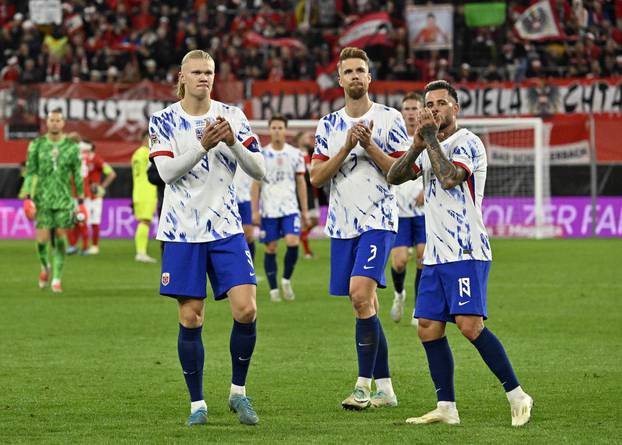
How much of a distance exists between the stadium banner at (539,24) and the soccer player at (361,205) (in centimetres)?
2693

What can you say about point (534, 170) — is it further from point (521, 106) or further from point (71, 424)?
point (71, 424)

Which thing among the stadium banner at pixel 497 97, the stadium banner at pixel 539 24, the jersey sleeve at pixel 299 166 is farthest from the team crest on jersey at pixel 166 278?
the stadium banner at pixel 539 24

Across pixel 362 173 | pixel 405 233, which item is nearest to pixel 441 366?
pixel 362 173

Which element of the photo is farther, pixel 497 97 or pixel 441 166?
pixel 497 97

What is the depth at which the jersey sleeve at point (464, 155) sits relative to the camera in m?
7.23

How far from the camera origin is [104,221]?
97.9 feet

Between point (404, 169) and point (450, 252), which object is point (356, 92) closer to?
point (404, 169)

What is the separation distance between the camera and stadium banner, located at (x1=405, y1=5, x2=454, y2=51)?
1351 inches

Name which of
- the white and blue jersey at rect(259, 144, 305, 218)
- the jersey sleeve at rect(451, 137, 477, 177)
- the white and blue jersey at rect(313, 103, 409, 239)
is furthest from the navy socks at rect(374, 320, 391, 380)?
the white and blue jersey at rect(259, 144, 305, 218)

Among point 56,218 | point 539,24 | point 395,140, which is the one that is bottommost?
point 56,218

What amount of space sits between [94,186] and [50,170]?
31.0 feet

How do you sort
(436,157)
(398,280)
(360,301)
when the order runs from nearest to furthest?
(436,157) → (360,301) → (398,280)

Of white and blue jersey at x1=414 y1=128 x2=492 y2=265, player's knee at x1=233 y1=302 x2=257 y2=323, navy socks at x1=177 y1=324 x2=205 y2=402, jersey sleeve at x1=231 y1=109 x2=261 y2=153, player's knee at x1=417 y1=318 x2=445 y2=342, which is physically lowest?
navy socks at x1=177 y1=324 x2=205 y2=402

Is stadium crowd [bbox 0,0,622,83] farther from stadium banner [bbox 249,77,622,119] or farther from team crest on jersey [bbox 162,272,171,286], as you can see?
team crest on jersey [bbox 162,272,171,286]
